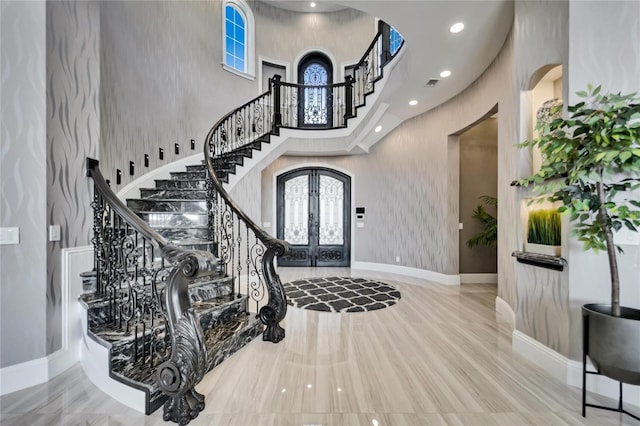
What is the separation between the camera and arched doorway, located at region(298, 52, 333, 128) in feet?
24.4

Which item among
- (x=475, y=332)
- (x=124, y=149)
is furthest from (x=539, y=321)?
(x=124, y=149)

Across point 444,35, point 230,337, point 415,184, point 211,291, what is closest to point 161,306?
point 230,337

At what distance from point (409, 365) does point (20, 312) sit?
3.05 metres

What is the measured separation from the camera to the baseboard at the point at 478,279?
543 centimetres

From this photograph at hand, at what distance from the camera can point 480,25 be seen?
3.08 metres

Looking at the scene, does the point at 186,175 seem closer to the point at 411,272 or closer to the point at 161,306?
the point at 161,306

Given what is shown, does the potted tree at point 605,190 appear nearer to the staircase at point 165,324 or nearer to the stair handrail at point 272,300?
the stair handrail at point 272,300

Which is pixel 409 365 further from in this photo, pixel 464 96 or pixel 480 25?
pixel 464 96

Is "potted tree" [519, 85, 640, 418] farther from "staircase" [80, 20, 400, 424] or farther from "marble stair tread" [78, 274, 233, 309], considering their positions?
"marble stair tread" [78, 274, 233, 309]

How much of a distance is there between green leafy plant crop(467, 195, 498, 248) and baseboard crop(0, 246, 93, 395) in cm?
562

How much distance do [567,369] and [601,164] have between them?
152 cm

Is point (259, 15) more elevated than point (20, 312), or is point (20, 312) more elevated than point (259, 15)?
point (259, 15)

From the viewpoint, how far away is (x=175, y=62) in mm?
5340

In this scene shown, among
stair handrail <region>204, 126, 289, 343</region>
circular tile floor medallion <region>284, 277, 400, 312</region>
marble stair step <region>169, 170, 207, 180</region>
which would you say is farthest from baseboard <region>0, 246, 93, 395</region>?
marble stair step <region>169, 170, 207, 180</region>
